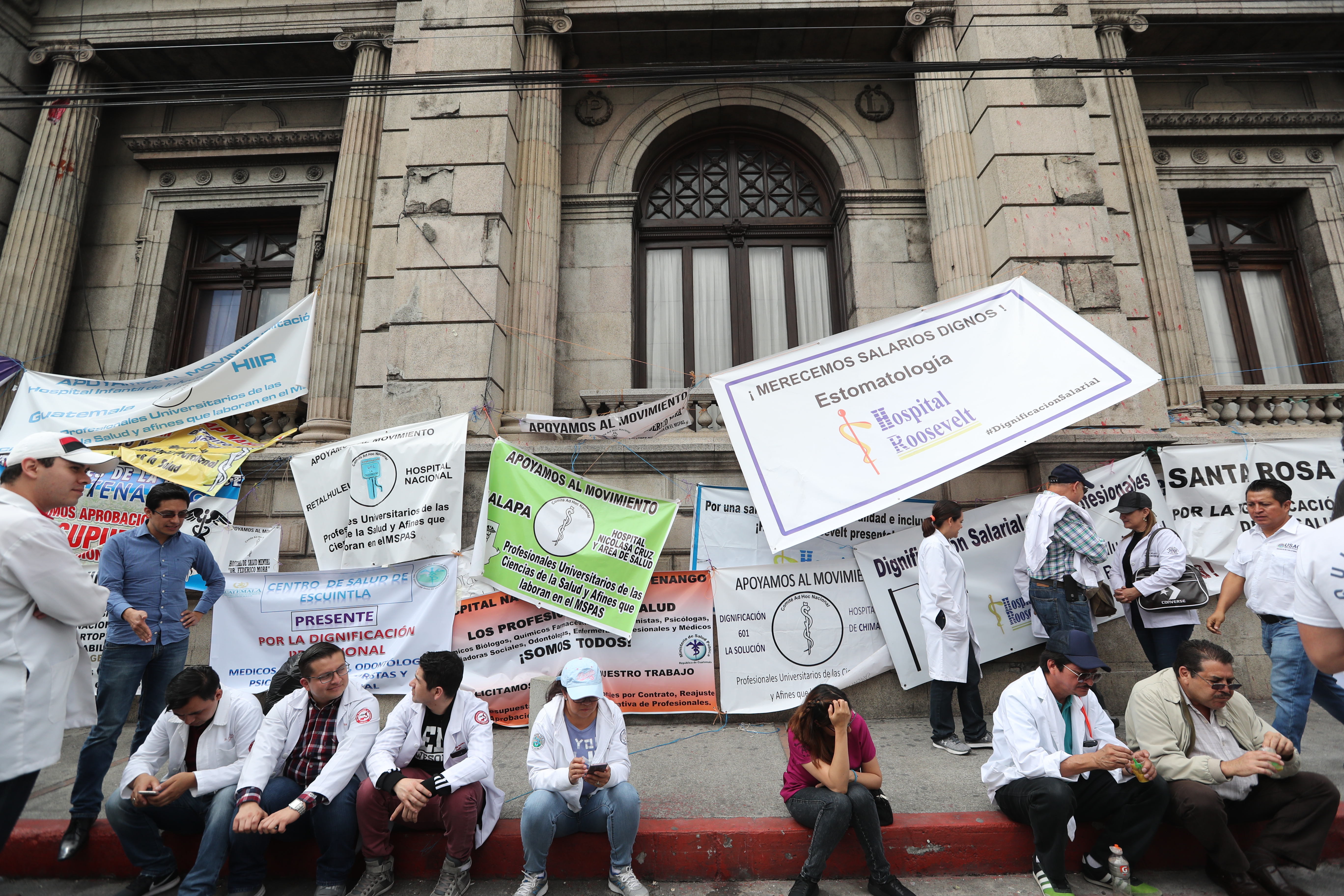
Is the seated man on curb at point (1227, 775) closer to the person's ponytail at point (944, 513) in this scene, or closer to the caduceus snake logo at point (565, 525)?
the person's ponytail at point (944, 513)

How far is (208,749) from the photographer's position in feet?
14.3

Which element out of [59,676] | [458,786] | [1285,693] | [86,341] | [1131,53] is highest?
[1131,53]

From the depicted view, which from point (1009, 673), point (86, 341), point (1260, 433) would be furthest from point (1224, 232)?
point (86, 341)

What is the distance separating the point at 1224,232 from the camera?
1070 centimetres

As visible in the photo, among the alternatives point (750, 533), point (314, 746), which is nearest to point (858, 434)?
point (750, 533)

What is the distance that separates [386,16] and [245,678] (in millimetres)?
9334

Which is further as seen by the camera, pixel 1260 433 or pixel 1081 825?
→ pixel 1260 433

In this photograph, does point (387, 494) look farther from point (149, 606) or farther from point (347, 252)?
point (347, 252)

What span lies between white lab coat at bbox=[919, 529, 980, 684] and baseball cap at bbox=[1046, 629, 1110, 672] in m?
1.69

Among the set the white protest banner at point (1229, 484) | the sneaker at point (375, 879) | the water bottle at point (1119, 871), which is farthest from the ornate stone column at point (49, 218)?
the white protest banner at point (1229, 484)

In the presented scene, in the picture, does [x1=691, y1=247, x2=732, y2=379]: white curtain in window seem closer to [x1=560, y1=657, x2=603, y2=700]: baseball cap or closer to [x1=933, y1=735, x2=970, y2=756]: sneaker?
[x1=933, y1=735, x2=970, y2=756]: sneaker

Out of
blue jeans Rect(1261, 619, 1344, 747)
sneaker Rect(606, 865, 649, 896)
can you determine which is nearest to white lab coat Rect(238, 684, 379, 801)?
sneaker Rect(606, 865, 649, 896)

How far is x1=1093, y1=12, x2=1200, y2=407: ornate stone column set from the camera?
8.80 metres

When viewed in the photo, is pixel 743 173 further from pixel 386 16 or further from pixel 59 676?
pixel 59 676
